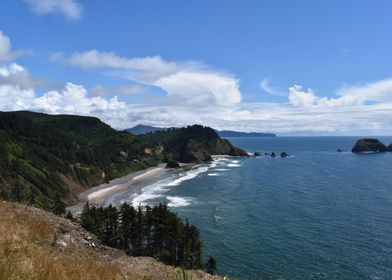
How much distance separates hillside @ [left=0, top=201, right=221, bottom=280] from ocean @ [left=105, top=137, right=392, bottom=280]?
1576 inches

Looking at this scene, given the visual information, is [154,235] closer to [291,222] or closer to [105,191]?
[291,222]

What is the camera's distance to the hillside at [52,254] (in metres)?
10.4

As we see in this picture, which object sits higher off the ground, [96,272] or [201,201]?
[96,272]

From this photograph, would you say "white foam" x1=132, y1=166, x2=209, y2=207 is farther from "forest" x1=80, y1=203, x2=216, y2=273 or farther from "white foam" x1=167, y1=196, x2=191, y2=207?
"forest" x1=80, y1=203, x2=216, y2=273

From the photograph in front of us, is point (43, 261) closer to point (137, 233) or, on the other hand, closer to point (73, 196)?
point (137, 233)

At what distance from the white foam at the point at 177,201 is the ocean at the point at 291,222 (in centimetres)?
31

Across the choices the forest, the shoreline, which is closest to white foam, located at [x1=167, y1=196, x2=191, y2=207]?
the shoreline

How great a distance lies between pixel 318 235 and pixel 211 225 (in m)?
24.9

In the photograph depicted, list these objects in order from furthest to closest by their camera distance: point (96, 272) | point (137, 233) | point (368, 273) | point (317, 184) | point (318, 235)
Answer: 1. point (317, 184)
2. point (318, 235)
3. point (137, 233)
4. point (368, 273)
5. point (96, 272)

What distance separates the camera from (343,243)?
265 ft

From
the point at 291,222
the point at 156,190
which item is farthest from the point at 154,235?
the point at 156,190

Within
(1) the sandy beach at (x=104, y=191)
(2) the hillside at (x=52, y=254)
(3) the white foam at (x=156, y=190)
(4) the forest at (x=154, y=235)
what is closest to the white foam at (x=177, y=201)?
(3) the white foam at (x=156, y=190)

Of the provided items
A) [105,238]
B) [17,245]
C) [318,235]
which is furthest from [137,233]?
[17,245]

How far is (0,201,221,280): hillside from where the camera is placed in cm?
1040
